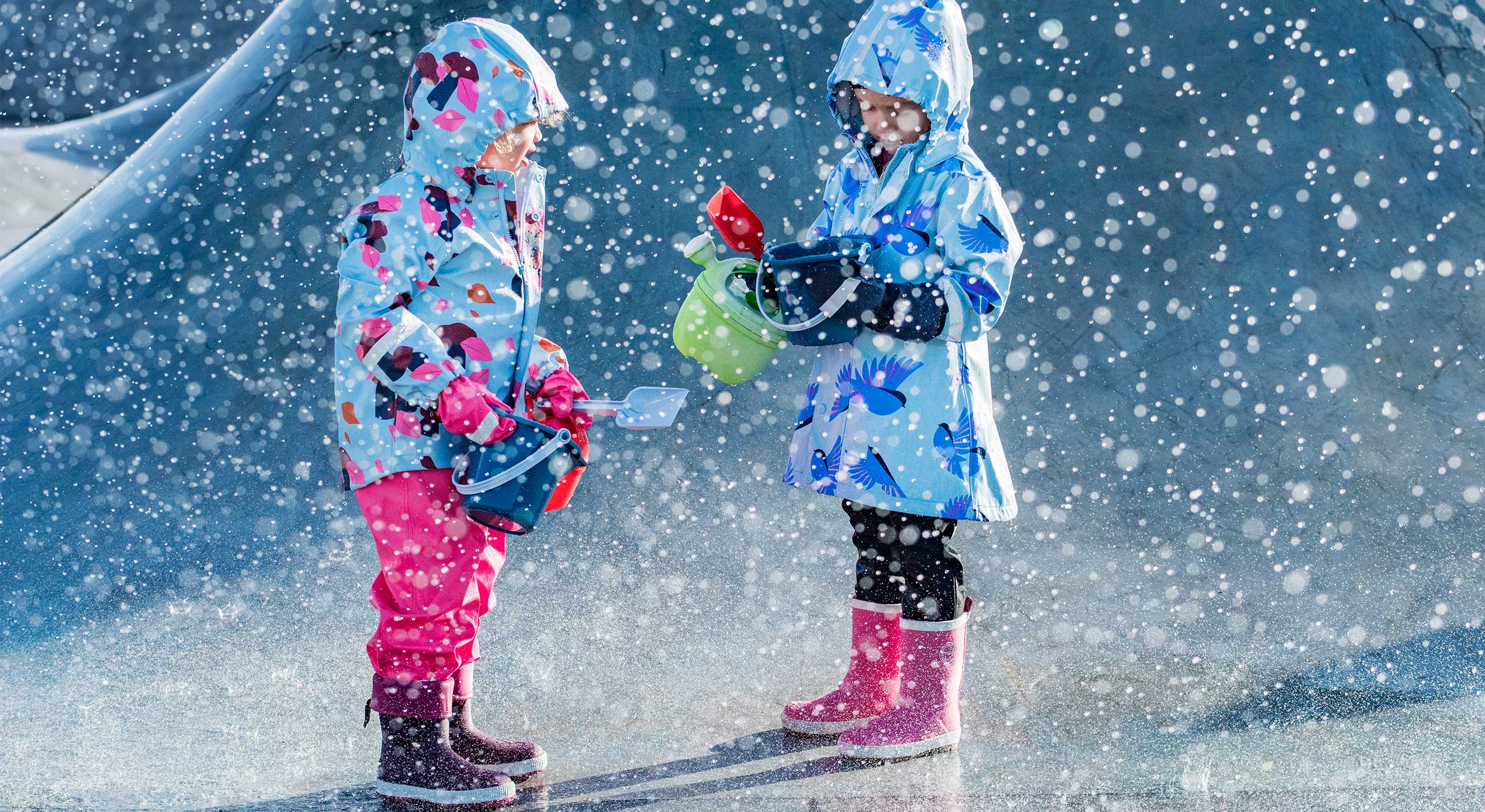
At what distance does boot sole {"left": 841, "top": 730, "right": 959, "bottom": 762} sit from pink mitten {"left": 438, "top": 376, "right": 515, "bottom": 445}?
0.91 m

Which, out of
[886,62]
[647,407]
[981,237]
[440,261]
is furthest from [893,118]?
[440,261]

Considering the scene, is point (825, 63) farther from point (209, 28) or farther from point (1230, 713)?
point (209, 28)

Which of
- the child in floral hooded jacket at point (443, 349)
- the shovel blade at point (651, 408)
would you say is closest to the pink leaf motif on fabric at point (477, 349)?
the child in floral hooded jacket at point (443, 349)

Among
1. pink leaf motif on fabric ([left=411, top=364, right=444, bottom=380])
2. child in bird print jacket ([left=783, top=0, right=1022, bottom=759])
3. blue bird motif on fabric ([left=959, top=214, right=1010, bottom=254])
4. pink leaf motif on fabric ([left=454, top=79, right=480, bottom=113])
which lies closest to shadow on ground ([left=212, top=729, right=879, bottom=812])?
child in bird print jacket ([left=783, top=0, right=1022, bottom=759])

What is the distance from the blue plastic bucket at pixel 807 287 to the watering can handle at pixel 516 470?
0.46 m

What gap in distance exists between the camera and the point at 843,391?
238 cm

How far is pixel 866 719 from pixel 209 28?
23.5 ft

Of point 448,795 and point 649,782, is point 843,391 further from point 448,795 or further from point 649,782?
point 448,795

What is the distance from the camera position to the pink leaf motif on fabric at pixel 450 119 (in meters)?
2.11

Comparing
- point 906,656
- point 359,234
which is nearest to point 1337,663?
point 906,656

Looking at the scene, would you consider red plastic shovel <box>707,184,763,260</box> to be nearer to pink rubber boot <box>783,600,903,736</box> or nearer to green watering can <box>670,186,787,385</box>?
green watering can <box>670,186,787,385</box>

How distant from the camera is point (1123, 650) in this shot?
3012 millimetres

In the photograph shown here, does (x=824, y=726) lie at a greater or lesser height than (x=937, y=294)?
lesser

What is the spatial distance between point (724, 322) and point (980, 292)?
0.47 metres
